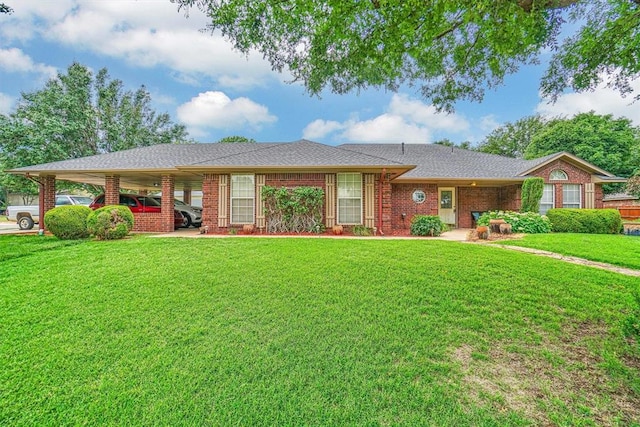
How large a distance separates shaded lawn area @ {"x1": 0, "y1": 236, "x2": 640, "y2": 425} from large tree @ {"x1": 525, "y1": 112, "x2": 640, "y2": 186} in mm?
25728

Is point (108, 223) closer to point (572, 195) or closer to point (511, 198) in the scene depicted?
point (511, 198)

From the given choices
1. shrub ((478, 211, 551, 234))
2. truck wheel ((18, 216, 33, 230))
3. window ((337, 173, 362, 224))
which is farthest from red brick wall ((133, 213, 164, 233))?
shrub ((478, 211, 551, 234))

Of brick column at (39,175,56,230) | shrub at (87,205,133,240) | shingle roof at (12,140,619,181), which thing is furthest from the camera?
brick column at (39,175,56,230)

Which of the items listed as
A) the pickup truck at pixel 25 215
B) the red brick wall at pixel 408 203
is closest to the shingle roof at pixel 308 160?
the red brick wall at pixel 408 203

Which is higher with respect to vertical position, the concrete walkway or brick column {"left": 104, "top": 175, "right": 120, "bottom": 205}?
brick column {"left": 104, "top": 175, "right": 120, "bottom": 205}

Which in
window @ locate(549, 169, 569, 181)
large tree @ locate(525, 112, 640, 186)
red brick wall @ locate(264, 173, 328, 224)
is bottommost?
red brick wall @ locate(264, 173, 328, 224)

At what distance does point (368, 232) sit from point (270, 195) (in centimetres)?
397

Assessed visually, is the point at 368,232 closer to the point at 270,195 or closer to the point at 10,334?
the point at 270,195

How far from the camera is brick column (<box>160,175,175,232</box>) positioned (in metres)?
11.9

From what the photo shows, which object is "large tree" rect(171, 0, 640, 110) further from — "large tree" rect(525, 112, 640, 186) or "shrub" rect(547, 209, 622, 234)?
"large tree" rect(525, 112, 640, 186)

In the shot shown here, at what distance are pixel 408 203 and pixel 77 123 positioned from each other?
24222 millimetres

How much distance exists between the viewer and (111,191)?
476 inches

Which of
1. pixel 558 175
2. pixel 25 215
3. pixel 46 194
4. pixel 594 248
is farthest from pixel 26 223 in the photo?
pixel 558 175

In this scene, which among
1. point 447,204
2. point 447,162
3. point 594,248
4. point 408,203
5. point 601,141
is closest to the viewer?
point 594,248
